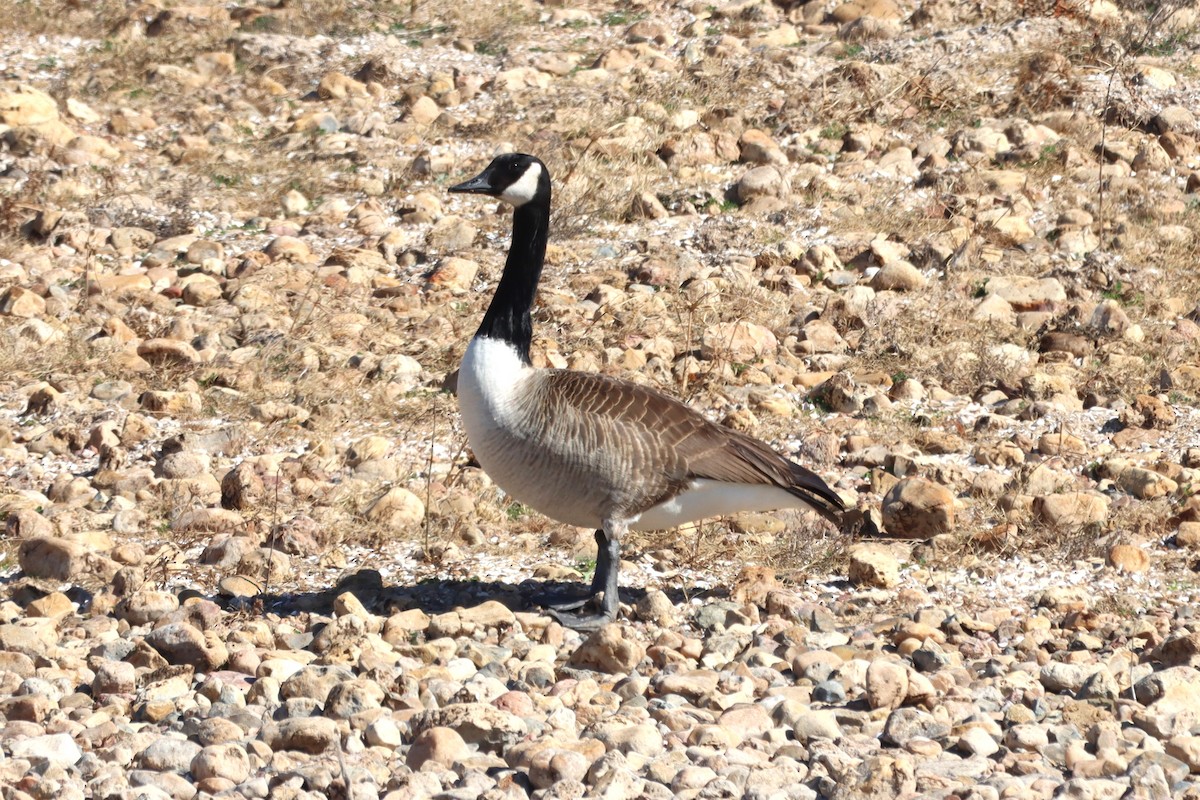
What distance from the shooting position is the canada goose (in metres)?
5.91

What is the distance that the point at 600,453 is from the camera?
19.4ft

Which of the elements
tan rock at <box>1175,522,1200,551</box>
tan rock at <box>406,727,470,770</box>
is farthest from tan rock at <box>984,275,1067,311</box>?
tan rock at <box>406,727,470,770</box>

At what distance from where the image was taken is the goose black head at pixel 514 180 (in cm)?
647

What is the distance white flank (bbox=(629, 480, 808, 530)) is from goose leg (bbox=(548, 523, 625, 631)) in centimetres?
11

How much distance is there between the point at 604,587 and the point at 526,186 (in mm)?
1725

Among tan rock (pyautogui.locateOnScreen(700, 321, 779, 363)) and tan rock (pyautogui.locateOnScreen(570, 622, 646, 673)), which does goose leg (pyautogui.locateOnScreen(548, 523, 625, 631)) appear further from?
tan rock (pyautogui.locateOnScreen(700, 321, 779, 363))

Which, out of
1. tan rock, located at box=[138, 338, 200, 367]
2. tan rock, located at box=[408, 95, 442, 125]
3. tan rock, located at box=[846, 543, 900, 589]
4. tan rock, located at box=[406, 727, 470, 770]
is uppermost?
tan rock, located at box=[408, 95, 442, 125]

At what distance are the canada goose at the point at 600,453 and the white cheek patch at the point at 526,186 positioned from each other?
42 cm

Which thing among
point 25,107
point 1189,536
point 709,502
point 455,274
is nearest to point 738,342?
point 455,274

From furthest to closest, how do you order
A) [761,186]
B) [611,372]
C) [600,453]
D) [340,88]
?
[340,88]
[761,186]
[611,372]
[600,453]

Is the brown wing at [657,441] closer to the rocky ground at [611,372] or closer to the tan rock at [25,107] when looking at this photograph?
the rocky ground at [611,372]

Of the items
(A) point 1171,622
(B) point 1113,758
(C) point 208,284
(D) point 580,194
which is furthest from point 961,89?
(B) point 1113,758

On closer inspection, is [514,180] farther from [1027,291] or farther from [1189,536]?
[1027,291]

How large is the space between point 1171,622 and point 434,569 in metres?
2.97
